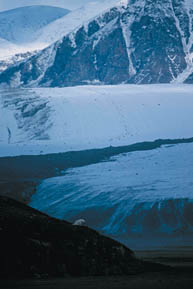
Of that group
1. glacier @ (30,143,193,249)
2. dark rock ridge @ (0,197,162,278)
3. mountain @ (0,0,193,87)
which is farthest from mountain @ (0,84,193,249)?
mountain @ (0,0,193,87)

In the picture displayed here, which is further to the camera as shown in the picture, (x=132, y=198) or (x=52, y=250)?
(x=132, y=198)

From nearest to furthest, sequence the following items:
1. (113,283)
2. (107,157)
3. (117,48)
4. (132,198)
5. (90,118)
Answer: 1. (113,283)
2. (132,198)
3. (107,157)
4. (90,118)
5. (117,48)

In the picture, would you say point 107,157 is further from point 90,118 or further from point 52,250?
point 52,250

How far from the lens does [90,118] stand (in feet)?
166

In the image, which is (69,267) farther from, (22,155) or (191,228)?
(22,155)

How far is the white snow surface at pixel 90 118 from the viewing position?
45.0m

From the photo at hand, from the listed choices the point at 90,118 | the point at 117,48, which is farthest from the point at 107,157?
the point at 117,48

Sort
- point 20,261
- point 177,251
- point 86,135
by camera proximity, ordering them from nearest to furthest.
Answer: point 20,261
point 177,251
point 86,135

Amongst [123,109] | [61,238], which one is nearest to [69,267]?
[61,238]

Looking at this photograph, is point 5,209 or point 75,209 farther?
point 75,209

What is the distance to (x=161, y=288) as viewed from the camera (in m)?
11.8

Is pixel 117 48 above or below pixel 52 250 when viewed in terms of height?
below

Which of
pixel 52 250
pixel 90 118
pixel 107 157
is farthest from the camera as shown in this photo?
pixel 90 118

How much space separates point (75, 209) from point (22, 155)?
1248 centimetres
